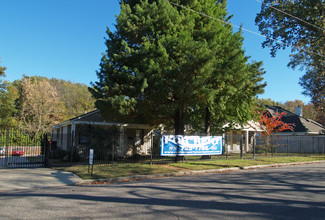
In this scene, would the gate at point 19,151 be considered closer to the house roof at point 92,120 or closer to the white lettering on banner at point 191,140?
the house roof at point 92,120

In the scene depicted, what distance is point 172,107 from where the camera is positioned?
14695 mm

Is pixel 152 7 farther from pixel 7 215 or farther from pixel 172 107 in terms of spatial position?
pixel 7 215

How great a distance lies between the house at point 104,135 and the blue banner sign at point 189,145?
3.28 m

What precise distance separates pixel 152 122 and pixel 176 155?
9.65ft

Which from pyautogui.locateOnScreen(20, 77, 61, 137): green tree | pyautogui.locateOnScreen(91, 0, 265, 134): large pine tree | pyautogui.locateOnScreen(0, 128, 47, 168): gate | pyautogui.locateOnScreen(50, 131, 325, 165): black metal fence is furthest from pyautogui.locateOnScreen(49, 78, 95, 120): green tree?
pyautogui.locateOnScreen(91, 0, 265, 134): large pine tree

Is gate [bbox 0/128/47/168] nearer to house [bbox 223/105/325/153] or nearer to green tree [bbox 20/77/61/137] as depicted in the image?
house [bbox 223/105/325/153]

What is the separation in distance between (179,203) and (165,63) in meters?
8.49

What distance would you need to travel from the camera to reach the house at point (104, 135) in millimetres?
18234

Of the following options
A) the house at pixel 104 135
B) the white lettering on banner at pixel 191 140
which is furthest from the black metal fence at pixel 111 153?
the white lettering on banner at pixel 191 140

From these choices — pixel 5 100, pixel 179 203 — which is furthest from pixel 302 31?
pixel 5 100

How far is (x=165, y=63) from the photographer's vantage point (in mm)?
13906

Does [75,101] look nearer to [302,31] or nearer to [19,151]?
[19,151]

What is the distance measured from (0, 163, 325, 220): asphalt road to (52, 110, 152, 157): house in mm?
8046

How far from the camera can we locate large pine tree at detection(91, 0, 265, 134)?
13.8 m
